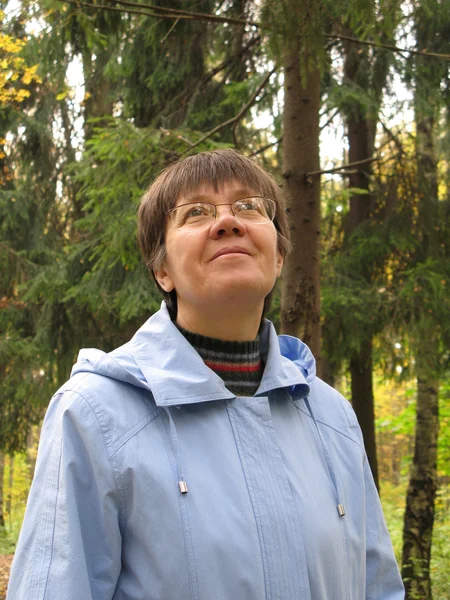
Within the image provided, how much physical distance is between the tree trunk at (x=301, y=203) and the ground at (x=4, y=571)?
5.45 metres

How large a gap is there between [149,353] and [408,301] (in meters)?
4.70

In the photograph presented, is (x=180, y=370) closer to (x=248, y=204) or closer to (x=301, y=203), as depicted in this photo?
(x=248, y=204)

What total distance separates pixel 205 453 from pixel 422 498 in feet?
20.5

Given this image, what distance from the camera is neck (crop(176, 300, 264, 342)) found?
183 centimetres

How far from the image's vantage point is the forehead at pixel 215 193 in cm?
193

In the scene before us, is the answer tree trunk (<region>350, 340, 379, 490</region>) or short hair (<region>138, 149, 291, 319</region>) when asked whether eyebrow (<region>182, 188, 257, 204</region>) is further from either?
tree trunk (<region>350, 340, 379, 490</region>)

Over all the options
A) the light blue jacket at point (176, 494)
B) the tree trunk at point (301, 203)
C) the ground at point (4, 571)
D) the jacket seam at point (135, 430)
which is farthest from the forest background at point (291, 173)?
the jacket seam at point (135, 430)

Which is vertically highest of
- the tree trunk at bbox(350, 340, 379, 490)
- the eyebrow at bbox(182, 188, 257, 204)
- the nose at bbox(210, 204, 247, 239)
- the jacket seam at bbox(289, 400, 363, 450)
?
the eyebrow at bbox(182, 188, 257, 204)

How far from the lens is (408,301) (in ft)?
20.0

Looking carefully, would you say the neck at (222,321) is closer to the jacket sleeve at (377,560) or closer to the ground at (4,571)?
the jacket sleeve at (377,560)

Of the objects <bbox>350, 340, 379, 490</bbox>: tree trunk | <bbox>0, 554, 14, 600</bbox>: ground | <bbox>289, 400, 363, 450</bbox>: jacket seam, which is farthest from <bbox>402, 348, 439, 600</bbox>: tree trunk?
<bbox>289, 400, 363, 450</bbox>: jacket seam

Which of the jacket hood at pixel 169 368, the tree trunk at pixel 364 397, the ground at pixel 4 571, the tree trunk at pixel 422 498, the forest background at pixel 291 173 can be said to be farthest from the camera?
the tree trunk at pixel 364 397

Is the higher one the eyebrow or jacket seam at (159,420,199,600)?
the eyebrow

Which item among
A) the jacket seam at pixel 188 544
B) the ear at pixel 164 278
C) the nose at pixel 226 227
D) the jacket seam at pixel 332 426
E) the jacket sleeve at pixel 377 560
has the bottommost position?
the jacket sleeve at pixel 377 560
